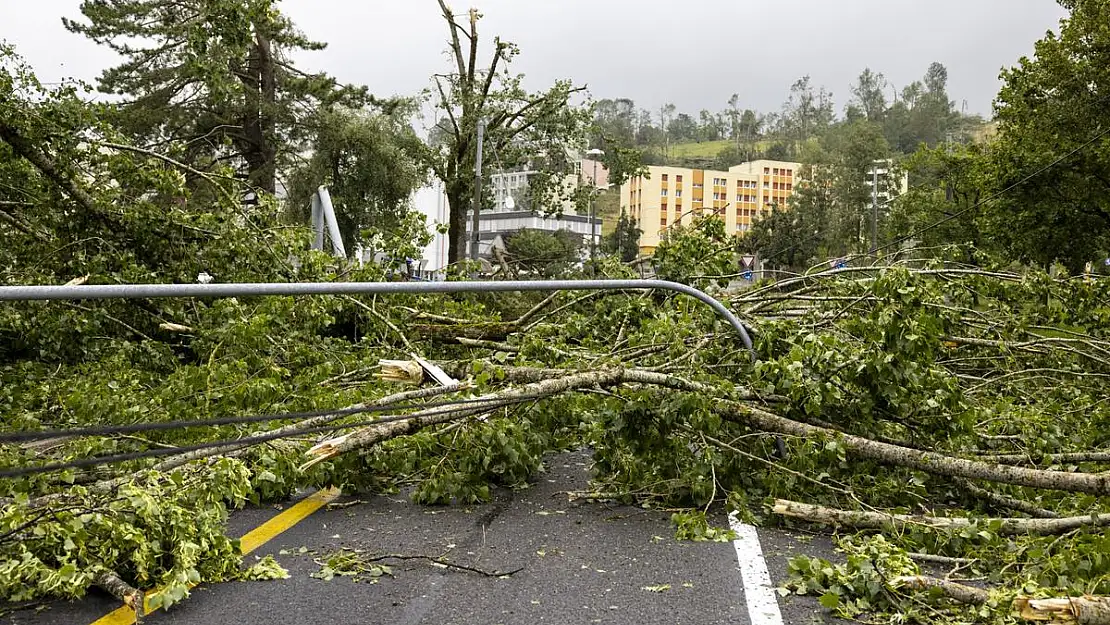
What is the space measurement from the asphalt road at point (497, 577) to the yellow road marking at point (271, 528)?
54 millimetres

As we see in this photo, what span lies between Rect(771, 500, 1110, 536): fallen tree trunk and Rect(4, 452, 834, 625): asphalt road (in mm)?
145

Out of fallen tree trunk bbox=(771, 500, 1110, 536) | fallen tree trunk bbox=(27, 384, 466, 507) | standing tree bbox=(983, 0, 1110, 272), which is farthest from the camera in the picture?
standing tree bbox=(983, 0, 1110, 272)

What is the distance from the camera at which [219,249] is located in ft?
31.3

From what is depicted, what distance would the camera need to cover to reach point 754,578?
4285mm

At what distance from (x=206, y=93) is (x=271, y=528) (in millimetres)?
30296

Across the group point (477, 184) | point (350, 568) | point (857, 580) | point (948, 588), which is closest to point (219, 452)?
point (350, 568)

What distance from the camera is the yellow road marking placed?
361 centimetres

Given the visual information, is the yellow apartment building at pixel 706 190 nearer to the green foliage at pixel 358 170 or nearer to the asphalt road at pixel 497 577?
the green foliage at pixel 358 170

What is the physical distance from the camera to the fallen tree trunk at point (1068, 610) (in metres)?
3.34

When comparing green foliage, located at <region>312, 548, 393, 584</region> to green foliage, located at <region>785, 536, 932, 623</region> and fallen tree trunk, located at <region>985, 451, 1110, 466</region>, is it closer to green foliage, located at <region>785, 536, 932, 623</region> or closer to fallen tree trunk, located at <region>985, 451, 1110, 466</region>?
green foliage, located at <region>785, 536, 932, 623</region>

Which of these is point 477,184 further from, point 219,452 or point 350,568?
point 350,568

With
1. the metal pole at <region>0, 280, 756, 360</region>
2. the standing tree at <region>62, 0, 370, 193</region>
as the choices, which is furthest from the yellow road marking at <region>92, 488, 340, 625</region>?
the standing tree at <region>62, 0, 370, 193</region>

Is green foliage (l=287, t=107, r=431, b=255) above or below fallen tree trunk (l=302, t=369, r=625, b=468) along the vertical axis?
above

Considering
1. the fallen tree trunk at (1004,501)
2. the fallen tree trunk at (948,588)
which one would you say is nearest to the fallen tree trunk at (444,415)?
the fallen tree trunk at (1004,501)
